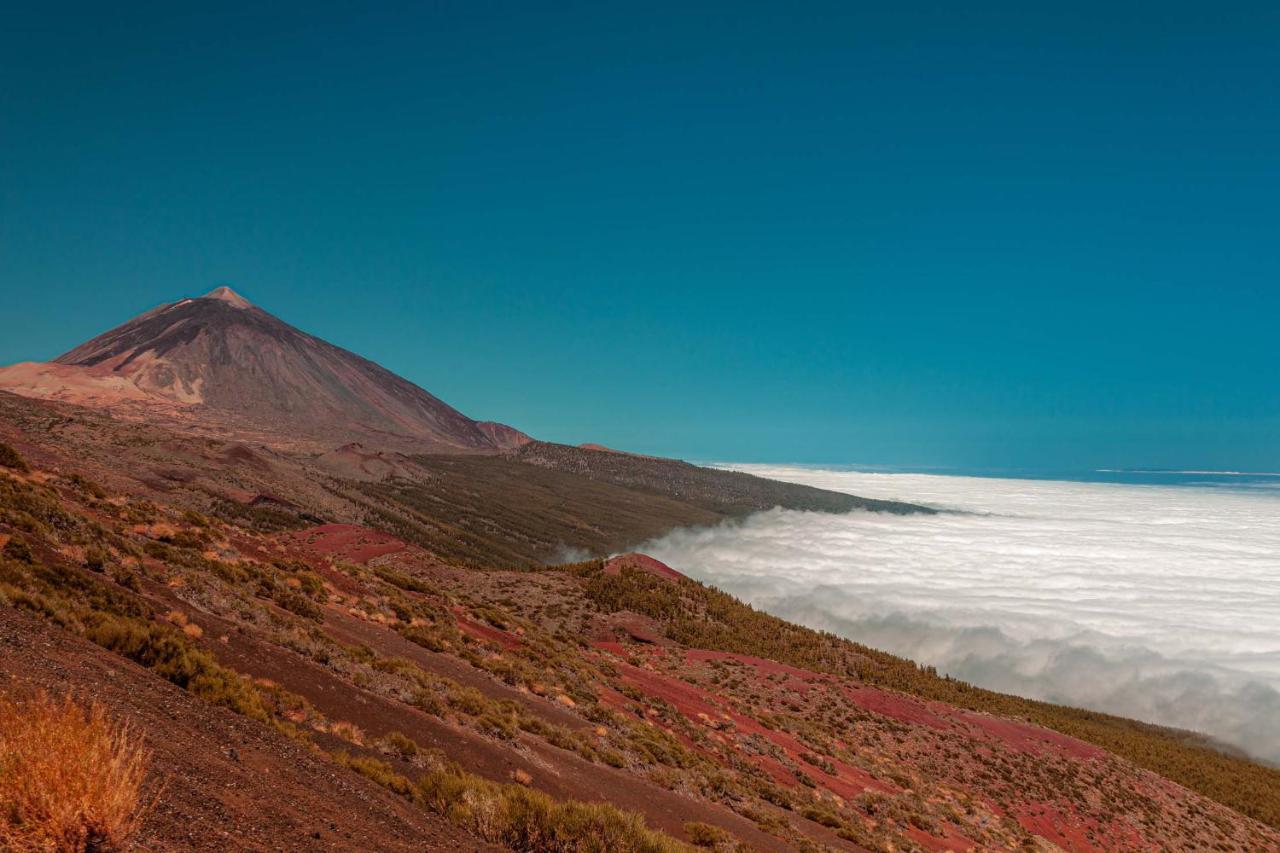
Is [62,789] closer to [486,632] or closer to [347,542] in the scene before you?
[486,632]

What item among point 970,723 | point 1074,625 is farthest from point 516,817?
point 1074,625

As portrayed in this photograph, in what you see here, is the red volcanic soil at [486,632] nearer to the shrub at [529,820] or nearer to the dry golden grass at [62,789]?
the shrub at [529,820]

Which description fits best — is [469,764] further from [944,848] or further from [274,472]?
[274,472]

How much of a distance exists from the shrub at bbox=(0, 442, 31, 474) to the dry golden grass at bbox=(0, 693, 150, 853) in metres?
20.8

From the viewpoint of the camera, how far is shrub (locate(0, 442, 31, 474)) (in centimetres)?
2020

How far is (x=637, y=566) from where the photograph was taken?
261 feet

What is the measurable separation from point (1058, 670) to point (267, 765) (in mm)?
145075

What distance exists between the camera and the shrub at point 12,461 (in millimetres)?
20203

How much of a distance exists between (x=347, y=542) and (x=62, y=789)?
194 ft

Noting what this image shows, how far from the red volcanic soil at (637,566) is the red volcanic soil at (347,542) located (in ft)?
86.7

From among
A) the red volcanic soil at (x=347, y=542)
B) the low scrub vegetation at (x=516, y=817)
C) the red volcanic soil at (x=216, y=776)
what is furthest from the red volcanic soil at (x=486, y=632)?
the red volcanic soil at (x=347, y=542)

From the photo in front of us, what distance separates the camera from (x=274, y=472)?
14988cm

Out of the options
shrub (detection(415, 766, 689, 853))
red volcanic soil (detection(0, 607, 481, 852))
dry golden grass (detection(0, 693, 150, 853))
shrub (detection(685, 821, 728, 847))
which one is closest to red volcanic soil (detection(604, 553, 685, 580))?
shrub (detection(685, 821, 728, 847))

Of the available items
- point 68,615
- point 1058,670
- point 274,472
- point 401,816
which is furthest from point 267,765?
point 274,472
